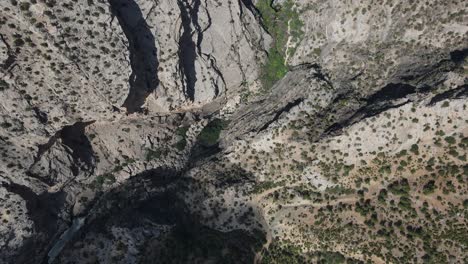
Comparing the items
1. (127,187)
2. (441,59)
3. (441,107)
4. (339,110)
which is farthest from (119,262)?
(441,59)

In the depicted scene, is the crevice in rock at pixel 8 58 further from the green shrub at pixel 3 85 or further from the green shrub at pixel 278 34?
the green shrub at pixel 278 34

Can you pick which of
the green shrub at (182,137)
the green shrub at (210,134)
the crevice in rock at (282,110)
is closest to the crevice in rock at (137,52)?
the green shrub at (182,137)

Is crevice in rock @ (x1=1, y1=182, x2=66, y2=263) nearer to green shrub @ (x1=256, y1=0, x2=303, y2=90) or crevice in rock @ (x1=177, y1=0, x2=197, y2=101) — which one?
crevice in rock @ (x1=177, y1=0, x2=197, y2=101)

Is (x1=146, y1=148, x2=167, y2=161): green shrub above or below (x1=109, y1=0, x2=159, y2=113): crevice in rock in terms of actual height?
below

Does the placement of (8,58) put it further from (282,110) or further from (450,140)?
(450,140)

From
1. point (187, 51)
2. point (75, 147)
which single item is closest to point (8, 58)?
point (75, 147)

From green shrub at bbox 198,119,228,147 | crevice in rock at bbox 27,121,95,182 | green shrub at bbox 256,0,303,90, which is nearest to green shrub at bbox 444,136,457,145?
green shrub at bbox 256,0,303,90

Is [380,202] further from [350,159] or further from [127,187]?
[127,187]
